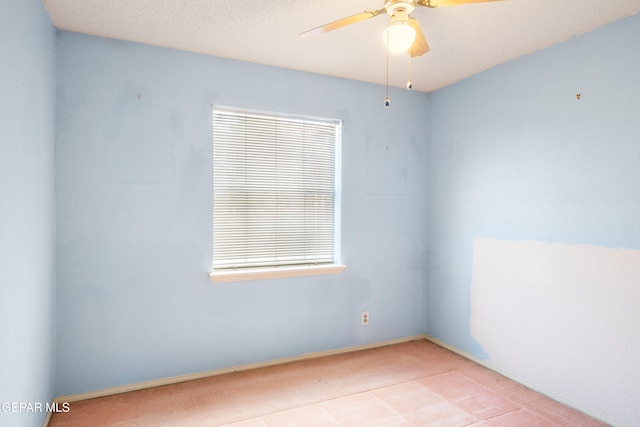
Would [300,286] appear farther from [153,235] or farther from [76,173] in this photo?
[76,173]

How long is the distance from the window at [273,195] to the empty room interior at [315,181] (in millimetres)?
49

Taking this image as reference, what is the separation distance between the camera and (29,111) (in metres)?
1.89

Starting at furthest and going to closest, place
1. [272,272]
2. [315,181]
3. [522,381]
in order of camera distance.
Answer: [315,181]
[272,272]
[522,381]

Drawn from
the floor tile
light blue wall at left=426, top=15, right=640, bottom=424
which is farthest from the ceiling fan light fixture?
the floor tile

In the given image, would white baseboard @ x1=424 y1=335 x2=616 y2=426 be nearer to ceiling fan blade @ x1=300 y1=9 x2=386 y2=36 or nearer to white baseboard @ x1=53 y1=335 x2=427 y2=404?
white baseboard @ x1=53 y1=335 x2=427 y2=404

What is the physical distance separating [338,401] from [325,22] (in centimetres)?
257

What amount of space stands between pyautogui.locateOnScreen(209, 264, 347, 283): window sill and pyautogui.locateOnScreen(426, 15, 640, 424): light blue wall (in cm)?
118

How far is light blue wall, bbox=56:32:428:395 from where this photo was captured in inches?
98.7

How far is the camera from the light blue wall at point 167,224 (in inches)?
98.7

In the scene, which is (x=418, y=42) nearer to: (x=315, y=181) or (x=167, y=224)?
(x=315, y=181)

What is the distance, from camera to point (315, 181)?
3320 mm

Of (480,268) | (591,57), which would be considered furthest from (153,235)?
(591,57)

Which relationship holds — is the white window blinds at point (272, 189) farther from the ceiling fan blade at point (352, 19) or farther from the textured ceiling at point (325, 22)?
the ceiling fan blade at point (352, 19)
